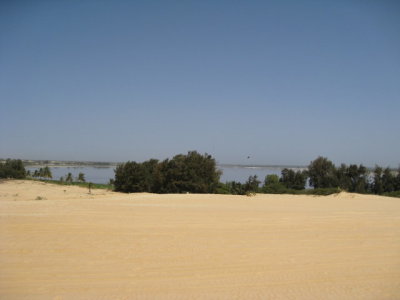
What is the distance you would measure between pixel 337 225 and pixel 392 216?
4.13 m

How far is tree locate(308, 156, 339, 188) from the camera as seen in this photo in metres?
41.8

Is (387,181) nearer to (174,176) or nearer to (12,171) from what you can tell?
(174,176)

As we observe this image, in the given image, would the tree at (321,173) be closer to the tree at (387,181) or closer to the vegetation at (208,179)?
the vegetation at (208,179)

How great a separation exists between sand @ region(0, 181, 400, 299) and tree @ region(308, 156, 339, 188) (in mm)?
31657

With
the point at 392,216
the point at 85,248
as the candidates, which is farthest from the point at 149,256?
the point at 392,216

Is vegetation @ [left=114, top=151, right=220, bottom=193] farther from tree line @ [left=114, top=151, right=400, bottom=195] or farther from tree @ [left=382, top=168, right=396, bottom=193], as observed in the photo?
tree @ [left=382, top=168, right=396, bottom=193]

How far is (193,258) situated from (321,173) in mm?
→ 40879

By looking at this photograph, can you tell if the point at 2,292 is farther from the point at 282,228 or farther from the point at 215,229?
A: the point at 282,228

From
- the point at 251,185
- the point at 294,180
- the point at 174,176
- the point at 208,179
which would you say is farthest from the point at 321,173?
the point at 174,176

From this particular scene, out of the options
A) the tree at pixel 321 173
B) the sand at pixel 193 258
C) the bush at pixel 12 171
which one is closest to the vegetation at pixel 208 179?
the tree at pixel 321 173

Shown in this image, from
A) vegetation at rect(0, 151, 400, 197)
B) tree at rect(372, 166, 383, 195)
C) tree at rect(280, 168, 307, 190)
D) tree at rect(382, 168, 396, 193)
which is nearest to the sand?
vegetation at rect(0, 151, 400, 197)

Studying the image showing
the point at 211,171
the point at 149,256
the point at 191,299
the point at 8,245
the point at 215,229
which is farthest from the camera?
the point at 211,171

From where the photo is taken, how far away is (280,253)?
779cm

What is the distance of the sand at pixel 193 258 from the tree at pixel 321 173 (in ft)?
104
